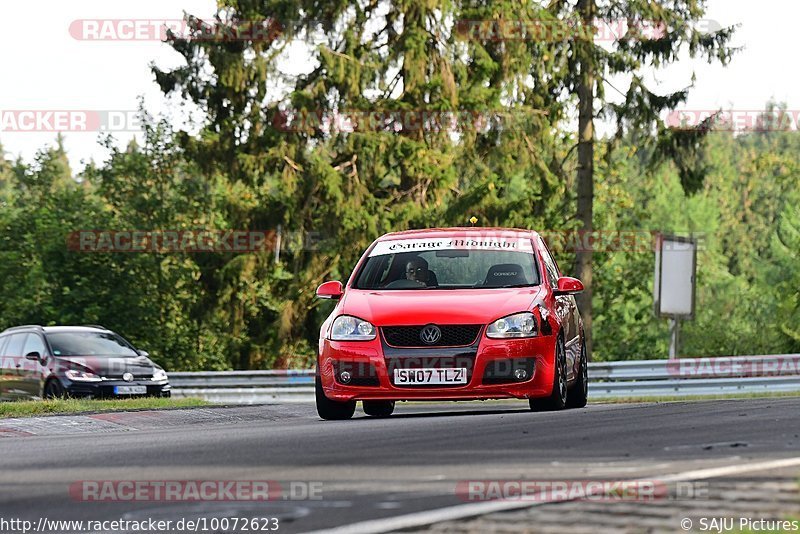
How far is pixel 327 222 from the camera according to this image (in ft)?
124

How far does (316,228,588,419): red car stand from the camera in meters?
12.7

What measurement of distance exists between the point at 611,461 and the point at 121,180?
43.1 meters

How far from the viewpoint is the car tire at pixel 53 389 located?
880 inches

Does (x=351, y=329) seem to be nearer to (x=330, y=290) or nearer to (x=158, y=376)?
(x=330, y=290)

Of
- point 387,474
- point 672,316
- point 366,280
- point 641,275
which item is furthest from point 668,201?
point 387,474

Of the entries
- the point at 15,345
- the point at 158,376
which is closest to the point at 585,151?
the point at 158,376

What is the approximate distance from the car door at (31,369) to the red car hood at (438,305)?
10797 millimetres

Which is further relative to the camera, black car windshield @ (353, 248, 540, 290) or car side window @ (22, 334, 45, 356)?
car side window @ (22, 334, 45, 356)

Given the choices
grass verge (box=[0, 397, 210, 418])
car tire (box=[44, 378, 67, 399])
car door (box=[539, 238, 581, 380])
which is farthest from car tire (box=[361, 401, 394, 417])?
car tire (box=[44, 378, 67, 399])

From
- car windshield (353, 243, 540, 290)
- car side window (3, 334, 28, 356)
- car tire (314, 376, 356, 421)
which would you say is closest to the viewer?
car tire (314, 376, 356, 421)

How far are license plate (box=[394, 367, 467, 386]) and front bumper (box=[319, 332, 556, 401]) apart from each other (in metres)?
0.04

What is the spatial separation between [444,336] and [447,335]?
3 centimetres

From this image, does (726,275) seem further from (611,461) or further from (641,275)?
(611,461)

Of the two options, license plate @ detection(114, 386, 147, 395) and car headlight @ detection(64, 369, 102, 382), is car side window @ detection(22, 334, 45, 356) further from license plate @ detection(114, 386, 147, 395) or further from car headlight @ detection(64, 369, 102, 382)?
license plate @ detection(114, 386, 147, 395)
